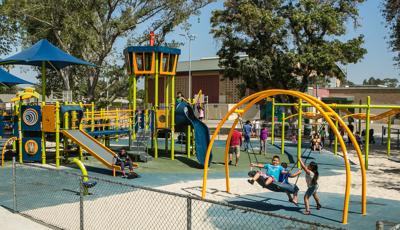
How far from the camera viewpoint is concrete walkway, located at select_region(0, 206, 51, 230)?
26.7 ft

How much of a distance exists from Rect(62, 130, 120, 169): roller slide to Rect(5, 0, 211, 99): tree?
11.6m

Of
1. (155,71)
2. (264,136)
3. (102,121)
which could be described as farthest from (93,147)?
(264,136)

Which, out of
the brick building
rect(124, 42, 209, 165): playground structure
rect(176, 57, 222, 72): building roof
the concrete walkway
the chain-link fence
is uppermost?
rect(176, 57, 222, 72): building roof

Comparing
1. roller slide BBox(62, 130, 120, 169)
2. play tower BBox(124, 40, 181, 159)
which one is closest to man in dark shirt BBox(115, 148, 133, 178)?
roller slide BBox(62, 130, 120, 169)

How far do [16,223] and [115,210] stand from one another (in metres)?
2.11

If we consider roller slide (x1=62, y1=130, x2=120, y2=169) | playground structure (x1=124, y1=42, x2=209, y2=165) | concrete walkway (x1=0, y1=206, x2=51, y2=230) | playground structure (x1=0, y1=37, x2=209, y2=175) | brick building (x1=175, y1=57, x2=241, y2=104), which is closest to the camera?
concrete walkway (x1=0, y1=206, x2=51, y2=230)

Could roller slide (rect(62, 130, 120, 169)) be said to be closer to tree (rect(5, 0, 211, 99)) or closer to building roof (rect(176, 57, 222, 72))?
tree (rect(5, 0, 211, 99))

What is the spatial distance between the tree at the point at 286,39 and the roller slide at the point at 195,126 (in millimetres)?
14301

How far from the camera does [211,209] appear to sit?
1016cm

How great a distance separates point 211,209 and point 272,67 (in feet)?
75.1

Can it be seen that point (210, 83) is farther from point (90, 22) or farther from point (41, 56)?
point (41, 56)

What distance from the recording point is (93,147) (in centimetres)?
1545

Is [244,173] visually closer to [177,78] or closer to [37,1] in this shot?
[37,1]

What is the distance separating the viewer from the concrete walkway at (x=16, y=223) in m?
8.13
